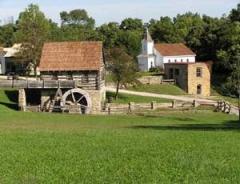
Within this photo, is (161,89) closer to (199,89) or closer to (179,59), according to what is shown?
(199,89)

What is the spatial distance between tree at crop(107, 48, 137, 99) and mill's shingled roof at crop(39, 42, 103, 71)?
19.7ft

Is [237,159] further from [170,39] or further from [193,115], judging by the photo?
[170,39]

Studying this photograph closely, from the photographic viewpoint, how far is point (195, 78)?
84.6 m

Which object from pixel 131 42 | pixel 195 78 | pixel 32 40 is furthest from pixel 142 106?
pixel 131 42

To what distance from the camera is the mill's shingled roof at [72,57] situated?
203 ft

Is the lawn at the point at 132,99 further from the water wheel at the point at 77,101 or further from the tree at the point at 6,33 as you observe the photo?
the tree at the point at 6,33

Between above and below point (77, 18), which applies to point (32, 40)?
below

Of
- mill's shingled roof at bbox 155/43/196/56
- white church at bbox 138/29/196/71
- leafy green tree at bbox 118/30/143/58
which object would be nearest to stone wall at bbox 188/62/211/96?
white church at bbox 138/29/196/71

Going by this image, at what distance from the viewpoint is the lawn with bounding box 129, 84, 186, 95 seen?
7869 centimetres

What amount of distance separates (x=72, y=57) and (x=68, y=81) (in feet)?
14.9

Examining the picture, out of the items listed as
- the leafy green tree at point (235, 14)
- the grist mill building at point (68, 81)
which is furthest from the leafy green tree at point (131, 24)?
the grist mill building at point (68, 81)

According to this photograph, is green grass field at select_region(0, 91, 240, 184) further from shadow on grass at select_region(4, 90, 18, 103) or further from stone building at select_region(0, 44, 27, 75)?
stone building at select_region(0, 44, 27, 75)

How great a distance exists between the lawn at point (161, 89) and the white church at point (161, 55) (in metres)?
22.5

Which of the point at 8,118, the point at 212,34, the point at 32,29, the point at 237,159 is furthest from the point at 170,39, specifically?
the point at 237,159
